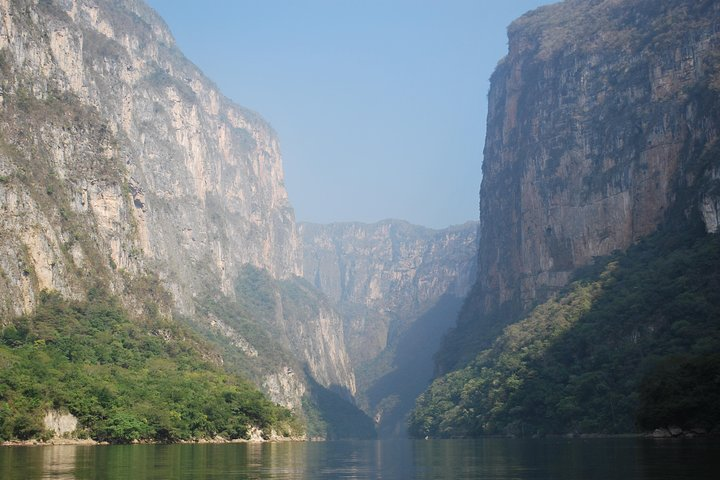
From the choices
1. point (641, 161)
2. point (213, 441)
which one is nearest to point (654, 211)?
point (641, 161)

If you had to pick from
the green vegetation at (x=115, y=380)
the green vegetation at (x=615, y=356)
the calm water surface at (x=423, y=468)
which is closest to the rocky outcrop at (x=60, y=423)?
the green vegetation at (x=115, y=380)

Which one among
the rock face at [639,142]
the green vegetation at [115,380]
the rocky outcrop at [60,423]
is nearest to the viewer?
the rocky outcrop at [60,423]

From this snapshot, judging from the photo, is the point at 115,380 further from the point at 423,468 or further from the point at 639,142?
the point at 639,142

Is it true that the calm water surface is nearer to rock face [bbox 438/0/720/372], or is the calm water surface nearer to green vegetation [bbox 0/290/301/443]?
green vegetation [bbox 0/290/301/443]

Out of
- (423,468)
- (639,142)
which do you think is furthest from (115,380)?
(639,142)

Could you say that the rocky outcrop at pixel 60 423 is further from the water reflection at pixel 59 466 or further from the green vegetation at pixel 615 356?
the green vegetation at pixel 615 356

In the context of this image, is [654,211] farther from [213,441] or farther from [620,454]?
[620,454]
